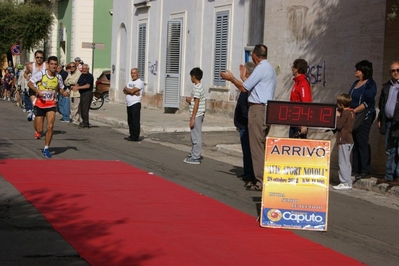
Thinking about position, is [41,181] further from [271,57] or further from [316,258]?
[271,57]

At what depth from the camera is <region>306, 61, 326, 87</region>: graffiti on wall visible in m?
15.1

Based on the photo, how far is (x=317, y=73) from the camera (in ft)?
50.1

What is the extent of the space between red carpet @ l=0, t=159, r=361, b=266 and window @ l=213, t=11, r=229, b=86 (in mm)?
13207

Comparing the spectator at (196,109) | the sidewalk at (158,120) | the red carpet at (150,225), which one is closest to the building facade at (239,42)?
the sidewalk at (158,120)

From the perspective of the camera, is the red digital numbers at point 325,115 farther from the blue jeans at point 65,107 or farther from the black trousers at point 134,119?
the blue jeans at point 65,107

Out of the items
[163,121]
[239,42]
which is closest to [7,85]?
[163,121]

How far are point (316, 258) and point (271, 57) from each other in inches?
384

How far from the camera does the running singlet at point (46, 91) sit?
14.8 metres

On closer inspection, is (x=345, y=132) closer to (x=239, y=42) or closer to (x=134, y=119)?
(x=134, y=119)

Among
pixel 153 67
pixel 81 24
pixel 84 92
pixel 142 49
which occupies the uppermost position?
pixel 81 24

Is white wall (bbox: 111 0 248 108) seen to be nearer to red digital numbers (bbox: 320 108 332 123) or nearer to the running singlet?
the running singlet

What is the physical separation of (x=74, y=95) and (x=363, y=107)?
1306 cm

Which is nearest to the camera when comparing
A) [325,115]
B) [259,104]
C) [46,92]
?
[325,115]

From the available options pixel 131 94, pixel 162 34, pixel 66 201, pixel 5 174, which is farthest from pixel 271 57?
pixel 162 34
